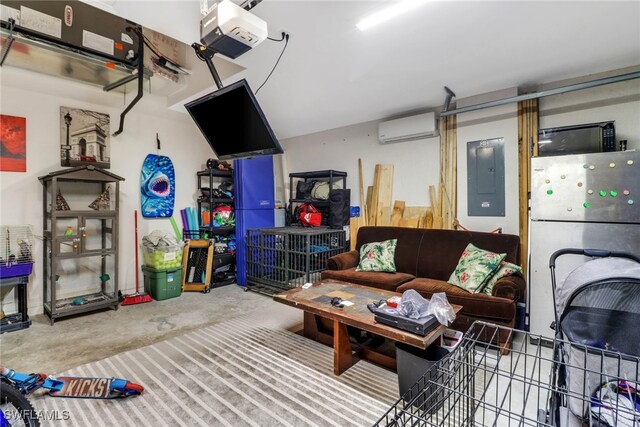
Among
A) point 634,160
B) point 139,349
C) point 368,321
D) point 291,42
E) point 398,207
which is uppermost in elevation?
point 291,42

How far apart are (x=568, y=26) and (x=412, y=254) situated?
2529 millimetres

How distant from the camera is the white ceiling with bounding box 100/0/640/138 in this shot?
2.27 metres

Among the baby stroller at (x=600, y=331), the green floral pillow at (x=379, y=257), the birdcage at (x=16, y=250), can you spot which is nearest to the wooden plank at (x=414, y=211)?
the green floral pillow at (x=379, y=257)

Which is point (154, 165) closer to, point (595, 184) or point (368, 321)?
point (368, 321)

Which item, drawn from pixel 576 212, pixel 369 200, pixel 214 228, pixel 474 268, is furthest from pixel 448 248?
pixel 214 228

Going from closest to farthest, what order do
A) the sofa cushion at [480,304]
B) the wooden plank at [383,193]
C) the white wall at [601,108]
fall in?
the sofa cushion at [480,304]
the white wall at [601,108]
the wooden plank at [383,193]

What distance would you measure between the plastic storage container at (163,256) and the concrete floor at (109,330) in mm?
483

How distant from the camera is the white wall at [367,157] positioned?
158 inches

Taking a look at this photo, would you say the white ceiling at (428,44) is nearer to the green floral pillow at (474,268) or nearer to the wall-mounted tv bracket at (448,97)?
the wall-mounted tv bracket at (448,97)

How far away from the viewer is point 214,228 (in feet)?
15.8

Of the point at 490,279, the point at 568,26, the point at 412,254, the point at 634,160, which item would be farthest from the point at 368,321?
the point at 568,26

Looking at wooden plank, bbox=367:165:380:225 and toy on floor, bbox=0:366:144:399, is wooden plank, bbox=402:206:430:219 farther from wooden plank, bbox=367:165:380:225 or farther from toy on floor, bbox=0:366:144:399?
toy on floor, bbox=0:366:144:399

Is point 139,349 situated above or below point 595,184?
below

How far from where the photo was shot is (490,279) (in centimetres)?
288
